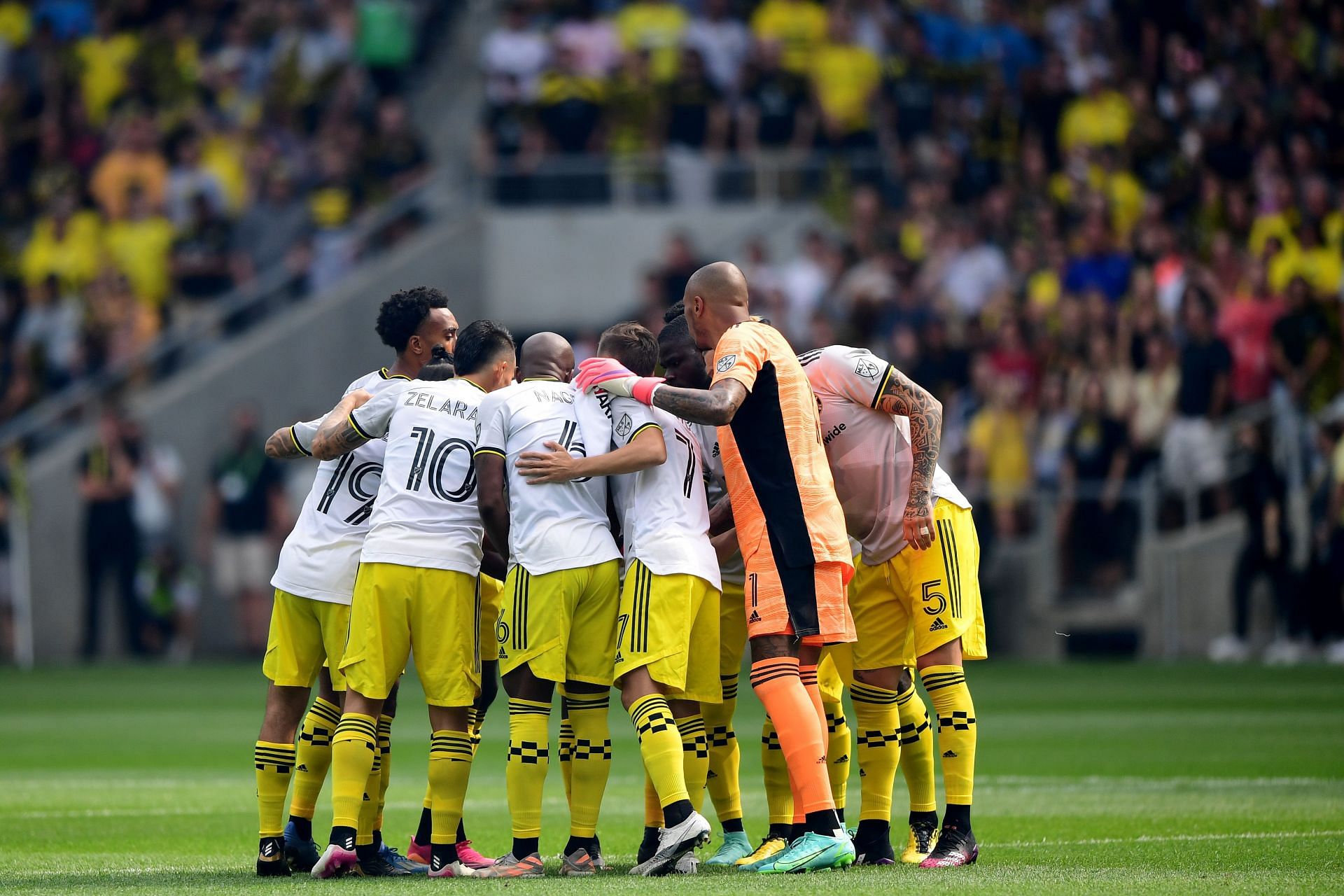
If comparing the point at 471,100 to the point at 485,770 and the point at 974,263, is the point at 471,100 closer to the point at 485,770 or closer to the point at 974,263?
the point at 974,263

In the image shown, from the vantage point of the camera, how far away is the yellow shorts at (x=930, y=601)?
339 inches

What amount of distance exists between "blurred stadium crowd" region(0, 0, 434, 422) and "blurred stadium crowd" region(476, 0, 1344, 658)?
7.87ft

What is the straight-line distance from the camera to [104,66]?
29312 mm

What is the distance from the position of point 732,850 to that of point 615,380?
1.96m

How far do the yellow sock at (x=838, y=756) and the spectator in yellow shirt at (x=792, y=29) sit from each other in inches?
707

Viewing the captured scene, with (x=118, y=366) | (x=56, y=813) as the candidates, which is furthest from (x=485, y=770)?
(x=118, y=366)

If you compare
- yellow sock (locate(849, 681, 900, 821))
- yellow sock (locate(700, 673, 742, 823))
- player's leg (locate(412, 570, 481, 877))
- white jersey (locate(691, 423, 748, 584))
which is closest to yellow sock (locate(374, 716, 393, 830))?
player's leg (locate(412, 570, 481, 877))

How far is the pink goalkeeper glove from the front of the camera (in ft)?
27.0

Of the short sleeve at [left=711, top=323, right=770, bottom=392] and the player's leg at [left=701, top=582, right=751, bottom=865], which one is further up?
the short sleeve at [left=711, top=323, right=770, bottom=392]

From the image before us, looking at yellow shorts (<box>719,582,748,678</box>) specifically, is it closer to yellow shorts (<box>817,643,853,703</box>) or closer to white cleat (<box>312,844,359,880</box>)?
yellow shorts (<box>817,643,853,703</box>)

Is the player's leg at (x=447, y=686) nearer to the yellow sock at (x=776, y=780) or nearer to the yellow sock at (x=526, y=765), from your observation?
the yellow sock at (x=526, y=765)

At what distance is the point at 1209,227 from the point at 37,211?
51.2 feet

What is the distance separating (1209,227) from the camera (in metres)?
21.5

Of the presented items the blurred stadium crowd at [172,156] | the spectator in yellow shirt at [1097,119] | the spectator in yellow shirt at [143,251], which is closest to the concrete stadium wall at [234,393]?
the blurred stadium crowd at [172,156]
